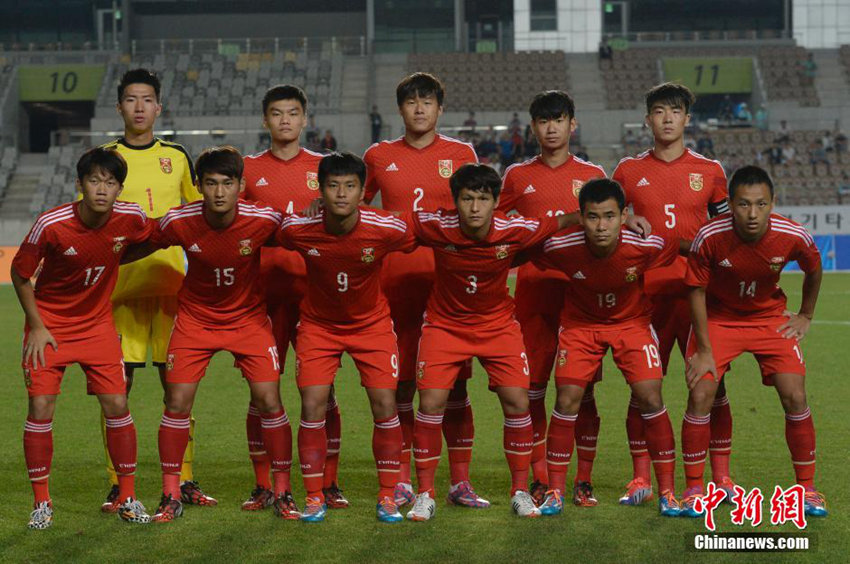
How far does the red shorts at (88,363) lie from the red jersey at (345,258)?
95cm

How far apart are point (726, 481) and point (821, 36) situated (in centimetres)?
3712

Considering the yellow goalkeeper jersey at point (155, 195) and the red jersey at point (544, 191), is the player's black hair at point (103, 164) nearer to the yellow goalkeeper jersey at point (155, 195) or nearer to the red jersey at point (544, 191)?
the yellow goalkeeper jersey at point (155, 195)

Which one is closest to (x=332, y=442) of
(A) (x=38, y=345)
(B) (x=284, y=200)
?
(B) (x=284, y=200)

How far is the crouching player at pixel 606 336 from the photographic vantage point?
18.4ft

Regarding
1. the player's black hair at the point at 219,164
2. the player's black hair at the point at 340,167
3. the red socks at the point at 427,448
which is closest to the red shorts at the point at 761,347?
the red socks at the point at 427,448

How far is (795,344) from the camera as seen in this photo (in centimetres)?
566

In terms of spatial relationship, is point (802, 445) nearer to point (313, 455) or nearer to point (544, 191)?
point (544, 191)

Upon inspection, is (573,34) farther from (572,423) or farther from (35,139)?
(572,423)

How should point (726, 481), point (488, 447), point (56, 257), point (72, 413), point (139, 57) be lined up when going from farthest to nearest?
1. point (139, 57)
2. point (72, 413)
3. point (488, 447)
4. point (726, 481)
5. point (56, 257)

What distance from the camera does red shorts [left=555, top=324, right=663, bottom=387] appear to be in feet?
18.5

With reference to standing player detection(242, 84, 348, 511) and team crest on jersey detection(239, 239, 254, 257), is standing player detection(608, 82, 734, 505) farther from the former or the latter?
team crest on jersey detection(239, 239, 254, 257)

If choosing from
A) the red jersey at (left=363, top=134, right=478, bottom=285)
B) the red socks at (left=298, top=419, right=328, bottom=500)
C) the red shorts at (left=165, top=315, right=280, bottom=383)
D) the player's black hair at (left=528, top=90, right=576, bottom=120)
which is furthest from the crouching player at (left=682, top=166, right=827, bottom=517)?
the red shorts at (left=165, top=315, right=280, bottom=383)

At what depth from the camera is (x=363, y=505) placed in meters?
5.81

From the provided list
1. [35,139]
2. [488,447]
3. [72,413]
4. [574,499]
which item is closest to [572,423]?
[574,499]
